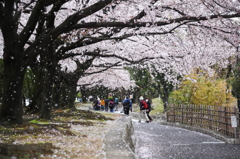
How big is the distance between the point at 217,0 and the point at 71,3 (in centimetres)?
802

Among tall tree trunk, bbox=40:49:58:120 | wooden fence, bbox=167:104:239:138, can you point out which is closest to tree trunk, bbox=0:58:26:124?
tall tree trunk, bbox=40:49:58:120

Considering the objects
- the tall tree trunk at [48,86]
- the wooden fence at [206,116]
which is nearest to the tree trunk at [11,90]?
the tall tree trunk at [48,86]

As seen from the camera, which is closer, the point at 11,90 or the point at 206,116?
the point at 11,90

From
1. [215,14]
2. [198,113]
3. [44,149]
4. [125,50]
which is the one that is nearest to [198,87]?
[198,113]

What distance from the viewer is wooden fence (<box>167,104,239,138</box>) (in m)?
14.4

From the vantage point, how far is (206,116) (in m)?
18.1

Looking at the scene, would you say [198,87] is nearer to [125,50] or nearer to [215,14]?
[125,50]

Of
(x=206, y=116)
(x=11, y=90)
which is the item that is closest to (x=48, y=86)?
(x=11, y=90)

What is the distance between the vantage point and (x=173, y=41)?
51.1 feet

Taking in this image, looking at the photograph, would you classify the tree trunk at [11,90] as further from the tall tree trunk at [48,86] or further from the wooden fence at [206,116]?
the wooden fence at [206,116]

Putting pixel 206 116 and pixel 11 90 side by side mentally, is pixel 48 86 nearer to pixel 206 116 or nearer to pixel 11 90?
pixel 11 90

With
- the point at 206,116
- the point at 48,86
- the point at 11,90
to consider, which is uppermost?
the point at 48,86

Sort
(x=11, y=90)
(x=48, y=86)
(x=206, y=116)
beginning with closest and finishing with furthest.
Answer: (x=11, y=90) → (x=48, y=86) → (x=206, y=116)

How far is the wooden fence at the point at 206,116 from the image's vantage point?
14.4 m
